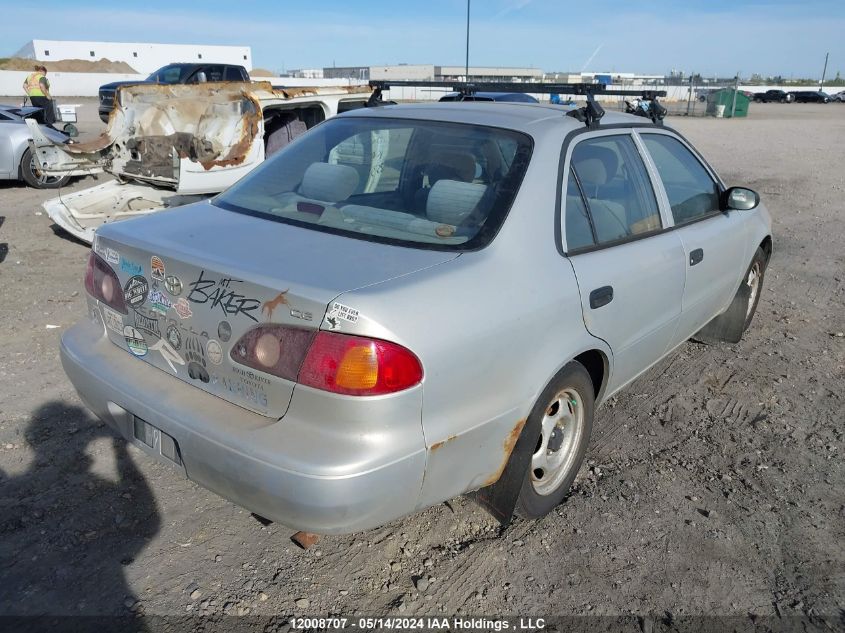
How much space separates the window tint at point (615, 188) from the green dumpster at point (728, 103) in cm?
3742

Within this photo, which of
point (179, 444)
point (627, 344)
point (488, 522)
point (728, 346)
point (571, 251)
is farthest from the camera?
point (728, 346)

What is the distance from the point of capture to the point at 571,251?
282 cm

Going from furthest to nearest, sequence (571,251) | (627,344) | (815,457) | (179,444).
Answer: (815,457), (627,344), (571,251), (179,444)

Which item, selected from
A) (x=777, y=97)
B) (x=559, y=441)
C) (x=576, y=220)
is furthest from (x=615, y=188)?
(x=777, y=97)

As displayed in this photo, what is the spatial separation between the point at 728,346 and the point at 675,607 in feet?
9.87

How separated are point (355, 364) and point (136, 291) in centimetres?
109

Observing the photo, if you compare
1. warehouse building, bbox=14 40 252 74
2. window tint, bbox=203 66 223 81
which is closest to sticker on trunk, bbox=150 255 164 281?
window tint, bbox=203 66 223 81

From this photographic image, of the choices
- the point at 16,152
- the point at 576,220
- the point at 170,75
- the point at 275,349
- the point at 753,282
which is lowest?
the point at 753,282

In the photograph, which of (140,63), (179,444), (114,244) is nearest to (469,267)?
(179,444)

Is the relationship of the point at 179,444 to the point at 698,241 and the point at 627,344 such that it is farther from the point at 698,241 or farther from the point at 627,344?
the point at 698,241

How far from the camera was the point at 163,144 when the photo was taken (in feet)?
24.7

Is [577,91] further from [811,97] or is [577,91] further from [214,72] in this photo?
[811,97]

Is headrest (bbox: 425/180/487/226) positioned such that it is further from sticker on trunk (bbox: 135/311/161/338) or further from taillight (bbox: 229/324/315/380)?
sticker on trunk (bbox: 135/311/161/338)

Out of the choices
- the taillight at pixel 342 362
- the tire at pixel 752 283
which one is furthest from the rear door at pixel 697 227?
the taillight at pixel 342 362
